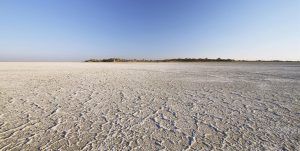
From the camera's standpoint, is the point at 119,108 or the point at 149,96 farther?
the point at 149,96

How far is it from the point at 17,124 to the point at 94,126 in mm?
682

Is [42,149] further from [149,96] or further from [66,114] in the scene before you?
[149,96]

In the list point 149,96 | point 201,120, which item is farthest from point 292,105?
point 149,96

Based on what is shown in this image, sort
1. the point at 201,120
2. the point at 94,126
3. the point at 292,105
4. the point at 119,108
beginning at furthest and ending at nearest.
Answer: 1. the point at 292,105
2. the point at 119,108
3. the point at 201,120
4. the point at 94,126

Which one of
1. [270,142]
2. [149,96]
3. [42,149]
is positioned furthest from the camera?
[149,96]

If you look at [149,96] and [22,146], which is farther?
[149,96]

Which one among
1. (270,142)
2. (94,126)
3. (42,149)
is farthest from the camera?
(94,126)

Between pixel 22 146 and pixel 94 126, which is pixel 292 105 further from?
pixel 22 146

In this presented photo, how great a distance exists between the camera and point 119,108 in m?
2.61

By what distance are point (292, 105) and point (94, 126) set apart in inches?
92.6

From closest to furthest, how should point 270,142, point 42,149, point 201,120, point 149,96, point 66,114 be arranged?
point 42,149 < point 270,142 < point 201,120 < point 66,114 < point 149,96

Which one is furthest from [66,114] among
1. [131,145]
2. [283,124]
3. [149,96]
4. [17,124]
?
[283,124]

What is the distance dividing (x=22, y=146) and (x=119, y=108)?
45.7 inches

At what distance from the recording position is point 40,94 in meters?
3.40
